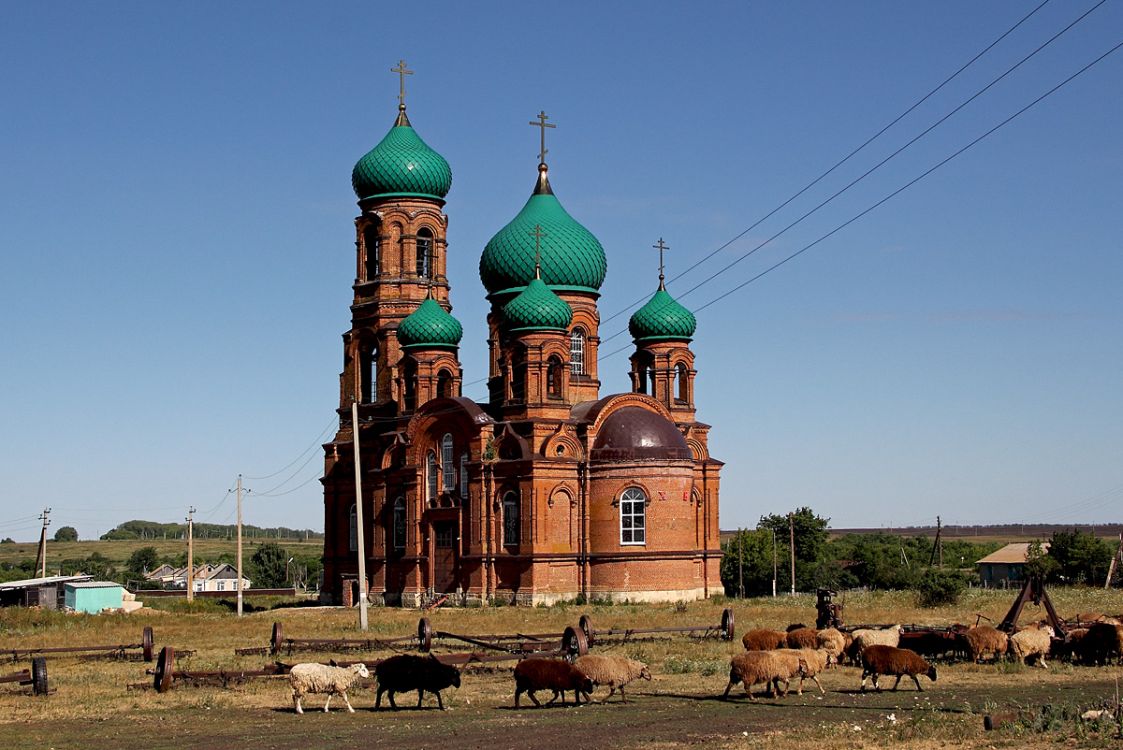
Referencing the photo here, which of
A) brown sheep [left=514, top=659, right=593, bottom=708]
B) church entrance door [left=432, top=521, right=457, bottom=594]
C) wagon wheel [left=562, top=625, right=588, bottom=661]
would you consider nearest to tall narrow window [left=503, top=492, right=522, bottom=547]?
church entrance door [left=432, top=521, right=457, bottom=594]

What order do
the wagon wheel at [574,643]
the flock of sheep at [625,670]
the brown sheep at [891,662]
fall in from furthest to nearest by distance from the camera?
the wagon wheel at [574,643], the brown sheep at [891,662], the flock of sheep at [625,670]

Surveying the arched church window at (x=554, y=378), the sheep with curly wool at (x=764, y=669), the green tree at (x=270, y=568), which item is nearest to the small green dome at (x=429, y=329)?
the arched church window at (x=554, y=378)

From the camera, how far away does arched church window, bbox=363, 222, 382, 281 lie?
2063 inches

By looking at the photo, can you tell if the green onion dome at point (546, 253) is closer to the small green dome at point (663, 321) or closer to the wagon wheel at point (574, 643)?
the small green dome at point (663, 321)

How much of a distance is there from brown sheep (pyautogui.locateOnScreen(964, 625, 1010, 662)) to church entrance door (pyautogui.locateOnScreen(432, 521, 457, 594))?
2471 cm

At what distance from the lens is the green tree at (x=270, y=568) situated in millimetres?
107062

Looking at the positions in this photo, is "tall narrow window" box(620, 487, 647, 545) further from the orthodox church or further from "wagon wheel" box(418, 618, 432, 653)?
"wagon wheel" box(418, 618, 432, 653)

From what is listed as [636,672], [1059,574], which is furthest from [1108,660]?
[1059,574]

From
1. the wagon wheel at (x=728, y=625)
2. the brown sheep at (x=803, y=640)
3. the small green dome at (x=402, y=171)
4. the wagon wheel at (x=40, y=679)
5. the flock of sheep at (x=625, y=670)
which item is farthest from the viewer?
the small green dome at (x=402, y=171)

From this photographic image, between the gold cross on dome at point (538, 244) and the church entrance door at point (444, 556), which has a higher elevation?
the gold cross on dome at point (538, 244)

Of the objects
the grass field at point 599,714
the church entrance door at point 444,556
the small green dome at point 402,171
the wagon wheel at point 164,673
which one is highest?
the small green dome at point 402,171

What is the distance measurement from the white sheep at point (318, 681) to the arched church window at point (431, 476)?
88.4 ft

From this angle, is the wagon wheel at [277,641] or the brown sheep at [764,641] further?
the wagon wheel at [277,641]

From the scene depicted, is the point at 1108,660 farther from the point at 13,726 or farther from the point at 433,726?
the point at 13,726
